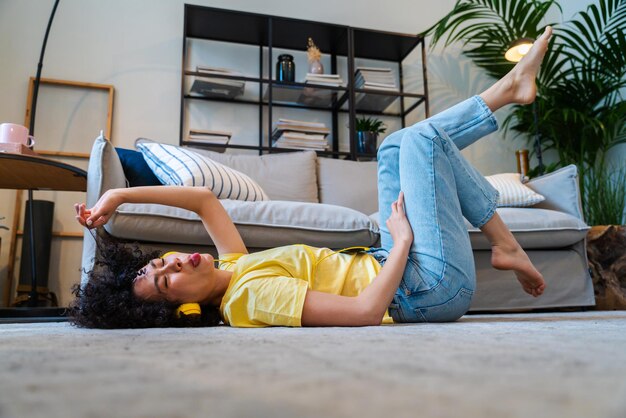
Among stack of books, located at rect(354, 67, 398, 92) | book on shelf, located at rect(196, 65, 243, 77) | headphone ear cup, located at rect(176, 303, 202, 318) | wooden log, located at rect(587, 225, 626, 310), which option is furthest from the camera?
stack of books, located at rect(354, 67, 398, 92)

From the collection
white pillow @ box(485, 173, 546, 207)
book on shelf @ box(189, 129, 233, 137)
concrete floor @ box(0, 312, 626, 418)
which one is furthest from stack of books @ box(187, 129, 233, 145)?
concrete floor @ box(0, 312, 626, 418)

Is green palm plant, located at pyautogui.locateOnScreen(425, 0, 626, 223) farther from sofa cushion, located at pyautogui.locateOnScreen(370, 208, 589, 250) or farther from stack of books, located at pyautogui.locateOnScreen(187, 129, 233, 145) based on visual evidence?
stack of books, located at pyautogui.locateOnScreen(187, 129, 233, 145)

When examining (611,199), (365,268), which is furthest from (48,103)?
(611,199)

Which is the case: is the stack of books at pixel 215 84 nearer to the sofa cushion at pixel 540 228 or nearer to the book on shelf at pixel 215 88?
the book on shelf at pixel 215 88

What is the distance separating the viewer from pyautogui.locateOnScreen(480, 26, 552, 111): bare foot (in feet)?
4.18

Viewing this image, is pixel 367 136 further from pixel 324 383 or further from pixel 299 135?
pixel 324 383

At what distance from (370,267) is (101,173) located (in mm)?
1018

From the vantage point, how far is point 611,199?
2803mm

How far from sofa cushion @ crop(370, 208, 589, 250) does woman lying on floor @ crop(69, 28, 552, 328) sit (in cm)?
58

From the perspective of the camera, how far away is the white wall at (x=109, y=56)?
2.64 meters

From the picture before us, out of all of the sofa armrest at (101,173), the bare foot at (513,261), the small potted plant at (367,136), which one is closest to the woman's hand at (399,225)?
the bare foot at (513,261)

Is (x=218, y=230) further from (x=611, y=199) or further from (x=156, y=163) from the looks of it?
(x=611, y=199)

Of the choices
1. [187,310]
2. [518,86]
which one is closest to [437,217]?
[518,86]

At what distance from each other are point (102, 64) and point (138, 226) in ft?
5.85
